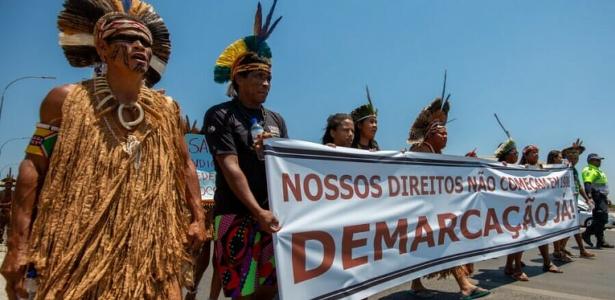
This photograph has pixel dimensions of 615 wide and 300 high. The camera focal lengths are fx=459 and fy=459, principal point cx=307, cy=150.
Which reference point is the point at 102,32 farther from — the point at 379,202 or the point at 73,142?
the point at 379,202

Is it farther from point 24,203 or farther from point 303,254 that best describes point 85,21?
point 303,254

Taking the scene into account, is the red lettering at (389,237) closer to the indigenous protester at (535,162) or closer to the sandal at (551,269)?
the indigenous protester at (535,162)

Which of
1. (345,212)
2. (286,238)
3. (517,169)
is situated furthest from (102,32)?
(517,169)

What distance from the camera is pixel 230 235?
9.02ft

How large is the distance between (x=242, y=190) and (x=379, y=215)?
4.28 ft

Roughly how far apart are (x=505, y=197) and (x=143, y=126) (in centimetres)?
449

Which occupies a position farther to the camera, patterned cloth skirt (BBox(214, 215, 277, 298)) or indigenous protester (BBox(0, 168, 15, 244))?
indigenous protester (BBox(0, 168, 15, 244))

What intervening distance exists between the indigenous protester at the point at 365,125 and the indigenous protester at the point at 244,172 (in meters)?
1.79

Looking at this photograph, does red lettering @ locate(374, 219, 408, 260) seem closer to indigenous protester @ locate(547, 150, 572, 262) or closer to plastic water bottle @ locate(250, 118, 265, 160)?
plastic water bottle @ locate(250, 118, 265, 160)

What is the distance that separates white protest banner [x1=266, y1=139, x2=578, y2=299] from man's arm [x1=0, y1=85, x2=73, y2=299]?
1153mm

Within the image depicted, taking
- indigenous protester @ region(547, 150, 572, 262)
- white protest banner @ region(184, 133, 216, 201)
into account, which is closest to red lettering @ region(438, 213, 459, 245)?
indigenous protester @ region(547, 150, 572, 262)

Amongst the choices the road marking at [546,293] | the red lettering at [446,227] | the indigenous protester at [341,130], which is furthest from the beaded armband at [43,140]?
the road marking at [546,293]

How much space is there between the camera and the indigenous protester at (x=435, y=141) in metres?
4.62

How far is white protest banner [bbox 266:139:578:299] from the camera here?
277 centimetres
